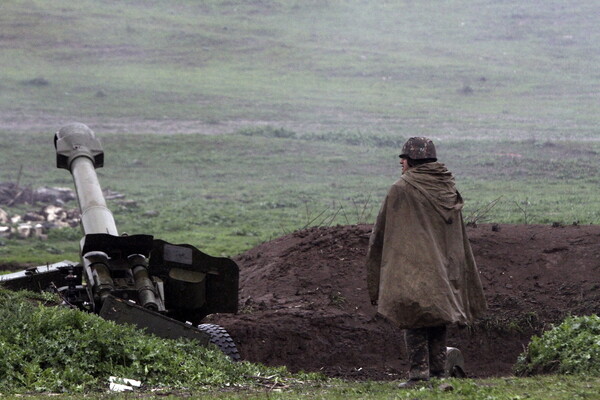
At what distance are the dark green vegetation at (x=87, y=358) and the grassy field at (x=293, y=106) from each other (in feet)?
3.14

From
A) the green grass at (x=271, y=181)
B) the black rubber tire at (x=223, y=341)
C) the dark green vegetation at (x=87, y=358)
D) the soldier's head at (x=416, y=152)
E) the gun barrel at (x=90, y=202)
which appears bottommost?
the green grass at (x=271, y=181)

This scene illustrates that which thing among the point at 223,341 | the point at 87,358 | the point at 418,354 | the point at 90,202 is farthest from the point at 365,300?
the point at 87,358

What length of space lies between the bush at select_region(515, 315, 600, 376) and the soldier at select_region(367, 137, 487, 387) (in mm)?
1047

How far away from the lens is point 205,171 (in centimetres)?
3475

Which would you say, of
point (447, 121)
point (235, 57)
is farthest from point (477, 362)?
point (235, 57)

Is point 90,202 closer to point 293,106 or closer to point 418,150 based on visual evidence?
point 418,150

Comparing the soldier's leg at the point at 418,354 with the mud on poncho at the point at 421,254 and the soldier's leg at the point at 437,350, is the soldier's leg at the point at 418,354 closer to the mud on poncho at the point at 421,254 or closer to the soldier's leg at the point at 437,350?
the soldier's leg at the point at 437,350

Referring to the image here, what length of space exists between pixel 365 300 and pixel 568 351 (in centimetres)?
446

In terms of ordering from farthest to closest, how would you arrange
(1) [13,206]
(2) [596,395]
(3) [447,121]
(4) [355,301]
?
(3) [447,121]
(1) [13,206]
(4) [355,301]
(2) [596,395]

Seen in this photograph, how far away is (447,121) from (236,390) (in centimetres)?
3411

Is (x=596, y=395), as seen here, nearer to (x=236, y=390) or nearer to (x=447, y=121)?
(x=236, y=390)

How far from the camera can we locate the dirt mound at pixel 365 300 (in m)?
13.1

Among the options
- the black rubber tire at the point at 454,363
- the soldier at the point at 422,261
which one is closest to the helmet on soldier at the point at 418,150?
the soldier at the point at 422,261

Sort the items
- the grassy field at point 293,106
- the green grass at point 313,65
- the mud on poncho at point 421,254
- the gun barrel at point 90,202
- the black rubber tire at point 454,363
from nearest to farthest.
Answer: the mud on poncho at point 421,254, the black rubber tire at point 454,363, the gun barrel at point 90,202, the grassy field at point 293,106, the green grass at point 313,65
